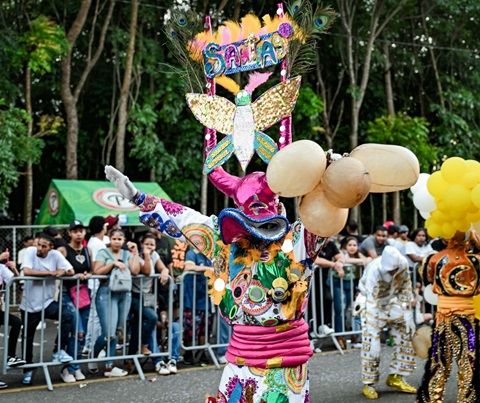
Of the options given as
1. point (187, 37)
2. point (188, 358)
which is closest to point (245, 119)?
point (187, 37)

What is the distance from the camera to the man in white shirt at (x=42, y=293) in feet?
23.3

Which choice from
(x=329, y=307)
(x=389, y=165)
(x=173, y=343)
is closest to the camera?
(x=389, y=165)

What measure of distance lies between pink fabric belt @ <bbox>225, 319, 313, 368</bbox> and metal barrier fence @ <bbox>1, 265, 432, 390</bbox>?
134 inches

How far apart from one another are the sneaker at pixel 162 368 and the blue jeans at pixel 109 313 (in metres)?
0.49

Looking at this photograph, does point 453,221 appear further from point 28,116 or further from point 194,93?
point 28,116

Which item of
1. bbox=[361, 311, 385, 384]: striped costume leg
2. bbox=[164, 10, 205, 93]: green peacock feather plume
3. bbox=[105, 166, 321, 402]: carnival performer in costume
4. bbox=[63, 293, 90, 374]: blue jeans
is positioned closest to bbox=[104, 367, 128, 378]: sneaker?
bbox=[63, 293, 90, 374]: blue jeans

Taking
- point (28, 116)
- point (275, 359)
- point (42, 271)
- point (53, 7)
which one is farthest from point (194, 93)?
point (53, 7)

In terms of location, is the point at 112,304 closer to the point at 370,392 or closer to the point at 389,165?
the point at 370,392

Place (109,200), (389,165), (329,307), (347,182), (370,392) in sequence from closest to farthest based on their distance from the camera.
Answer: (347,182), (389,165), (370,392), (329,307), (109,200)

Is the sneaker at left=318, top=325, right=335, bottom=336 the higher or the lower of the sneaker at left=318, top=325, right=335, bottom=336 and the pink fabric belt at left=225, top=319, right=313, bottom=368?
the lower

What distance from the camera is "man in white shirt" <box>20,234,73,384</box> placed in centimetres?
711

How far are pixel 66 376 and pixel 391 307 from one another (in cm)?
329

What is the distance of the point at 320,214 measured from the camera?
3631mm

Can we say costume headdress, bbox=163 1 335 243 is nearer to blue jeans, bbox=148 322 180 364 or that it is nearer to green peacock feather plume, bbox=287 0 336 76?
green peacock feather plume, bbox=287 0 336 76
